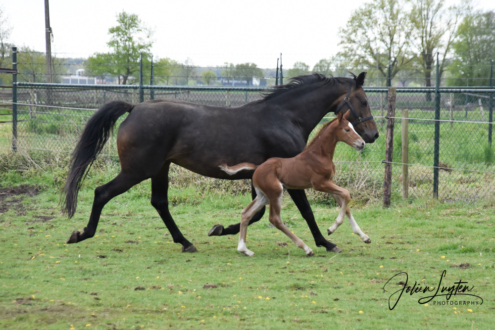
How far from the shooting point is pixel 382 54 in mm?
32406

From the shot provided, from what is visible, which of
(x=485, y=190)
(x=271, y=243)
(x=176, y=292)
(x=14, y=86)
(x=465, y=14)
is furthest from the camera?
(x=465, y=14)

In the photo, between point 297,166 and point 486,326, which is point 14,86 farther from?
point 486,326

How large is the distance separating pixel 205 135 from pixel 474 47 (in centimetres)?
2748

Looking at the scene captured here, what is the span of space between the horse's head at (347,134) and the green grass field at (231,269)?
1194mm

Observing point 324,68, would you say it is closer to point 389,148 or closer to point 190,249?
point 389,148

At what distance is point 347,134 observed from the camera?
513cm

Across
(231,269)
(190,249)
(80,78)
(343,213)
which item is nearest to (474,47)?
(343,213)

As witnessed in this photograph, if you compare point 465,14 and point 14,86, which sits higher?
point 465,14

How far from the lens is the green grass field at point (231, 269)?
135 inches

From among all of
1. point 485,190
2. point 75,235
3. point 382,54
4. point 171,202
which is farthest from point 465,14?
point 75,235

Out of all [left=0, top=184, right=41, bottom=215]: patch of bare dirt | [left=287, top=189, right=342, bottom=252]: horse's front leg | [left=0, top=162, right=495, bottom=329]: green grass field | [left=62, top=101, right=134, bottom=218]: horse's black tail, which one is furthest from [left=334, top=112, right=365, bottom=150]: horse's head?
[left=0, top=184, right=41, bottom=215]: patch of bare dirt

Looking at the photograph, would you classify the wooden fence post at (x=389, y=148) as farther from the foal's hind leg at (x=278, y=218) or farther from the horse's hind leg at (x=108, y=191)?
the horse's hind leg at (x=108, y=191)

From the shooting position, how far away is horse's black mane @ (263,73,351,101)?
580 cm

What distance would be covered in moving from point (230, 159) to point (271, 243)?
1.23m
